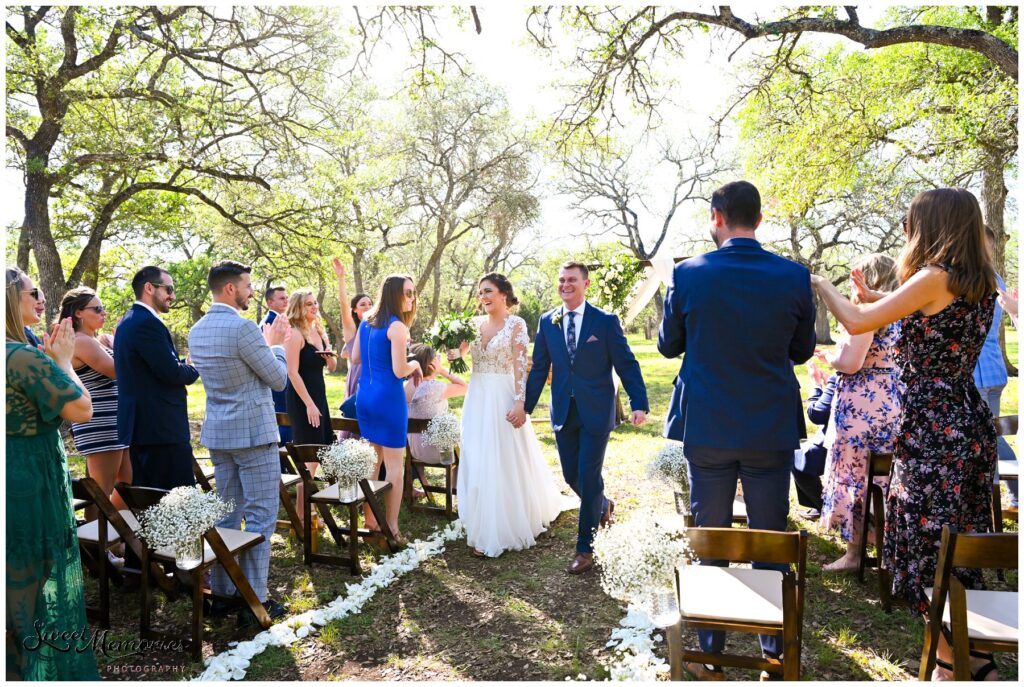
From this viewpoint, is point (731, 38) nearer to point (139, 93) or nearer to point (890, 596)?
point (890, 596)

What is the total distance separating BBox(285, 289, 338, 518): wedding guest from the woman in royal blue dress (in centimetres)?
65

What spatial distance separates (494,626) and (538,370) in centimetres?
196

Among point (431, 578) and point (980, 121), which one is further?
point (980, 121)

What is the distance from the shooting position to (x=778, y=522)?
11.1ft

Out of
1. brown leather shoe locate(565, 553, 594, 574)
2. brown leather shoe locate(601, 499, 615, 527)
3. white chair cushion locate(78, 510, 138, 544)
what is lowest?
brown leather shoe locate(565, 553, 594, 574)

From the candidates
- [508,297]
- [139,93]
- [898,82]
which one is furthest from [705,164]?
[508,297]

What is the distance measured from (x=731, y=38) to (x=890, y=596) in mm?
6886

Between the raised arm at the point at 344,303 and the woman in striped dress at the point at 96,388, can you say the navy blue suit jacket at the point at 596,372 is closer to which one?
A: the raised arm at the point at 344,303

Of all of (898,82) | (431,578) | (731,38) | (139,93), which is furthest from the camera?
(898,82)

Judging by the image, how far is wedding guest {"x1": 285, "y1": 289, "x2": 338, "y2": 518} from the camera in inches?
250

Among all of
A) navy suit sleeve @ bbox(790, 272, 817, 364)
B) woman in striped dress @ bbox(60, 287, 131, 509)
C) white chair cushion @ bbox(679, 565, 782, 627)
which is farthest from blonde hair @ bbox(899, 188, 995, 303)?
woman in striped dress @ bbox(60, 287, 131, 509)

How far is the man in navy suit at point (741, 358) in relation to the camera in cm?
322

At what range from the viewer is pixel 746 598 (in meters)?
2.99

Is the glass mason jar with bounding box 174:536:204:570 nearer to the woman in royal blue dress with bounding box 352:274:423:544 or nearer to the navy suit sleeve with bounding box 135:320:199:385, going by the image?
the navy suit sleeve with bounding box 135:320:199:385
